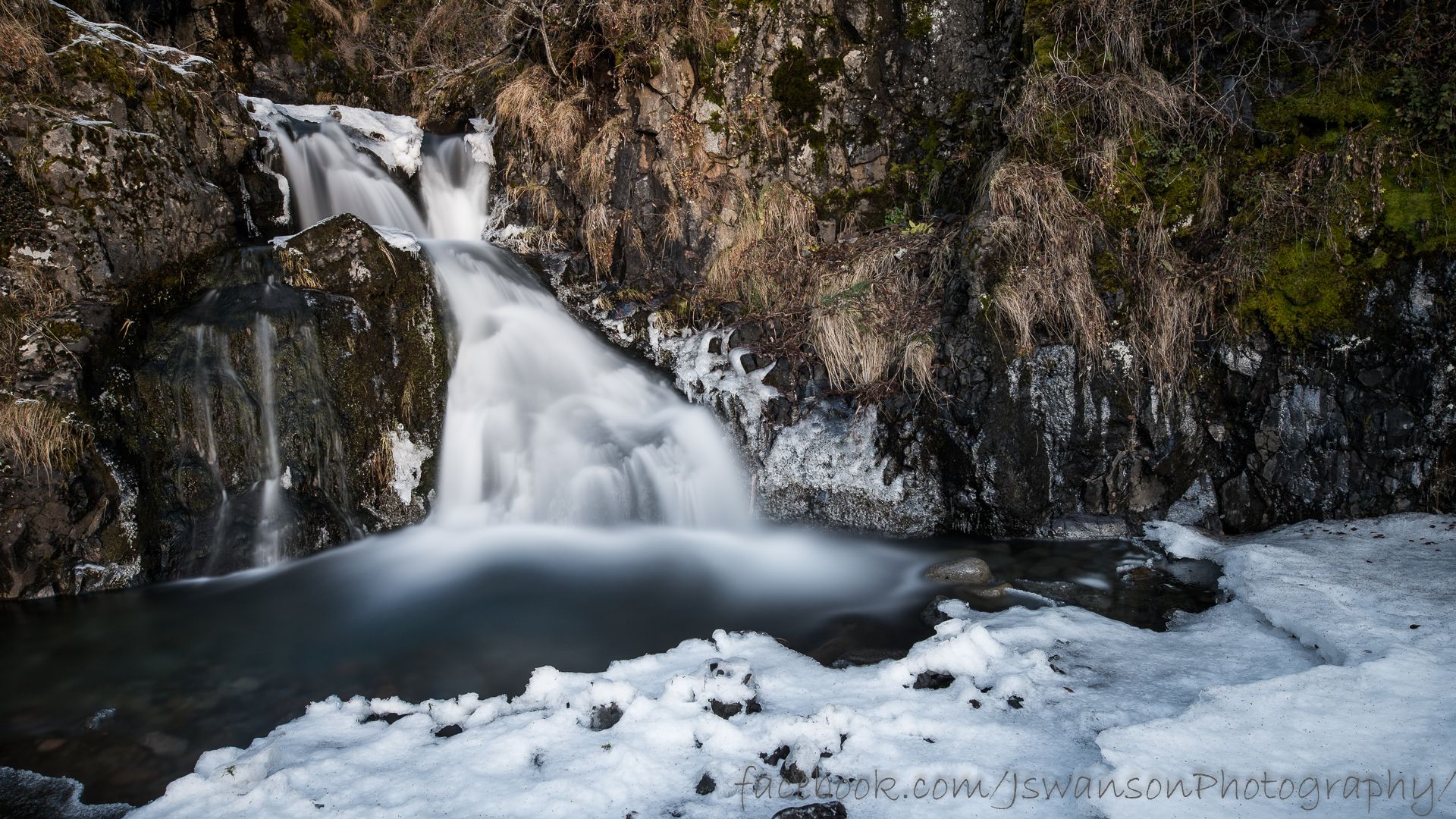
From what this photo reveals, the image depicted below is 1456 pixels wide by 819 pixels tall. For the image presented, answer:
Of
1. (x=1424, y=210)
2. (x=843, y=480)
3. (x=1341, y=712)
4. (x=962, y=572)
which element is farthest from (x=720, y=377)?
A: (x=1424, y=210)

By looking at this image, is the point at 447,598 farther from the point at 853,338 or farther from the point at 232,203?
the point at 232,203

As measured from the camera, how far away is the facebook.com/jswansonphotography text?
2.11 m

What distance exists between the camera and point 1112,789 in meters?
2.26

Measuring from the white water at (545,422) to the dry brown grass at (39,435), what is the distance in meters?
2.33

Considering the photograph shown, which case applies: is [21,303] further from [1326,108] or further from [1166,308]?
[1326,108]

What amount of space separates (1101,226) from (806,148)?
9.63ft

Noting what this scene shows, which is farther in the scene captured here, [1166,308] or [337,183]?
[337,183]

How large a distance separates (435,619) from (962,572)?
3335 mm

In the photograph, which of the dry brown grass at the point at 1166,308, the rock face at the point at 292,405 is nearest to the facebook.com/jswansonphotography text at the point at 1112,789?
the dry brown grass at the point at 1166,308

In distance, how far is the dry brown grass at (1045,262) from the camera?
5.07 meters

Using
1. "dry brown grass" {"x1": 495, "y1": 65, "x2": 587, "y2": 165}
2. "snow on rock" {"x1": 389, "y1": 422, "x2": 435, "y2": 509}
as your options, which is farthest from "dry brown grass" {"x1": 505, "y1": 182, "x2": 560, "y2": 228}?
"snow on rock" {"x1": 389, "y1": 422, "x2": 435, "y2": 509}

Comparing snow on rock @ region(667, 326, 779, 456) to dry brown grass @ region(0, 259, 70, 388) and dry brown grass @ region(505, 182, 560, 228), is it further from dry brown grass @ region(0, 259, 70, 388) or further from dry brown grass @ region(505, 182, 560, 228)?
dry brown grass @ region(0, 259, 70, 388)

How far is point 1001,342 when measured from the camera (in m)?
5.28

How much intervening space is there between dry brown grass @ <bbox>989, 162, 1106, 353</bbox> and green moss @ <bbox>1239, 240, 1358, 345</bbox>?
1.02m
